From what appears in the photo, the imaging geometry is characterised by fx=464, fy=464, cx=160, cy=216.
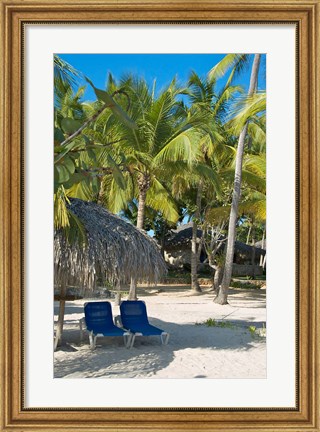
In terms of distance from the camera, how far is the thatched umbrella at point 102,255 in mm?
5418

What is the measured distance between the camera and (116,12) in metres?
2.72

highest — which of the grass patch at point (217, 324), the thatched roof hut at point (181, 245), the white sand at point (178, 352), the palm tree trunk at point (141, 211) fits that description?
the palm tree trunk at point (141, 211)

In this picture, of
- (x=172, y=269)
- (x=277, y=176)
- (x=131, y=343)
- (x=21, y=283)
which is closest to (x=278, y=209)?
Result: (x=277, y=176)

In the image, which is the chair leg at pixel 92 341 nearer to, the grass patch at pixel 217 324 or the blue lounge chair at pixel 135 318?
the blue lounge chair at pixel 135 318

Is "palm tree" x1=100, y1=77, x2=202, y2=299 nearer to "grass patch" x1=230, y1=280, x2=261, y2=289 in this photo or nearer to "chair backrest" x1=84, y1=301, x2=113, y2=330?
"chair backrest" x1=84, y1=301, x2=113, y2=330

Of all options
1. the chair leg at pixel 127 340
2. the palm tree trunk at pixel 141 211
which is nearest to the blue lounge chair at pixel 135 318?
the chair leg at pixel 127 340

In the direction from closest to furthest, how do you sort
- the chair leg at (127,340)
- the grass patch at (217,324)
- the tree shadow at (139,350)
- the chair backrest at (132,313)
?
1. the tree shadow at (139,350)
2. the chair leg at (127,340)
3. the chair backrest at (132,313)
4. the grass patch at (217,324)

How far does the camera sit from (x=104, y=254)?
5.77m

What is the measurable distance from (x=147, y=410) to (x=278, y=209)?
142 centimetres

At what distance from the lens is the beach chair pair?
6.07 m

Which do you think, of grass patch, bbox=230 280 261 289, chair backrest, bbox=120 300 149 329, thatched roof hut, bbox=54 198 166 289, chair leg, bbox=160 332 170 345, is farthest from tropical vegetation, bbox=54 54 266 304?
chair leg, bbox=160 332 170 345

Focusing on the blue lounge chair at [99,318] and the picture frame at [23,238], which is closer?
the picture frame at [23,238]

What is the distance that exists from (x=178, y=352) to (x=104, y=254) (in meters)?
1.65

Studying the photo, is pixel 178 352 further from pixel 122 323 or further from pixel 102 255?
pixel 102 255
